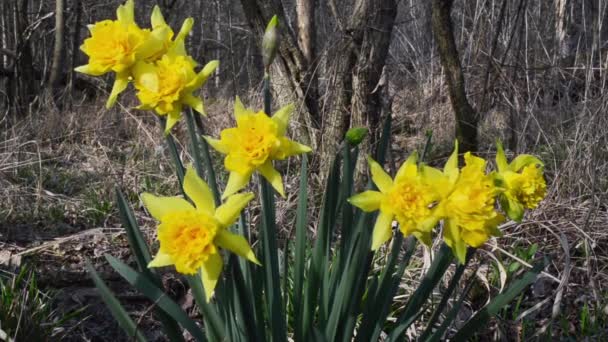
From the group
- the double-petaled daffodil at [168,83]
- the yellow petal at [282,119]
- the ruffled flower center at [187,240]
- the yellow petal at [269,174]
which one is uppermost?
the double-petaled daffodil at [168,83]

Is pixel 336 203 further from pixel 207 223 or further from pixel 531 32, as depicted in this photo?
pixel 531 32

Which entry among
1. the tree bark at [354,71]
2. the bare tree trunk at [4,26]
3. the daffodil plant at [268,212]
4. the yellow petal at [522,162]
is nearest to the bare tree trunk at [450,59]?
the tree bark at [354,71]

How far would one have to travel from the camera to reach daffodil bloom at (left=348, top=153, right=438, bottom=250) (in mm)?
931

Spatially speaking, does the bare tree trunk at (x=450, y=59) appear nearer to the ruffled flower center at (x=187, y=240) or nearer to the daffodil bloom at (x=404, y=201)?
the daffodil bloom at (x=404, y=201)

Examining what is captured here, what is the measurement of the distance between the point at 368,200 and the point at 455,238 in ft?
0.51

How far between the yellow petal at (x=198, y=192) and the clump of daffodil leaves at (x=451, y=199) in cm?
24

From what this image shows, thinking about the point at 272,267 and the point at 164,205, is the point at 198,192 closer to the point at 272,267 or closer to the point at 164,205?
the point at 164,205

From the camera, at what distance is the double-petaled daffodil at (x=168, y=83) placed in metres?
1.01

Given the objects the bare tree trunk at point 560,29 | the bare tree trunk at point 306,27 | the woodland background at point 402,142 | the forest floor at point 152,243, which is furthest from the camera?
the bare tree trunk at point 306,27

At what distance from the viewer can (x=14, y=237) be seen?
2.69 metres

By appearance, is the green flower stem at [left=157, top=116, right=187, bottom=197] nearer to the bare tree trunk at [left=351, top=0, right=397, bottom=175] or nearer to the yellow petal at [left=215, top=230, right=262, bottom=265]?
the yellow petal at [left=215, top=230, right=262, bottom=265]

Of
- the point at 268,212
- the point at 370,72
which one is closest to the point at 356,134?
the point at 268,212

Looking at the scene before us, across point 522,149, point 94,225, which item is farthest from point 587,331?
point 94,225

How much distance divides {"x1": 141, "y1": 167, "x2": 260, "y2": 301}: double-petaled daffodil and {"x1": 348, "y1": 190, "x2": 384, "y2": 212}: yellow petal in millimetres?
179
